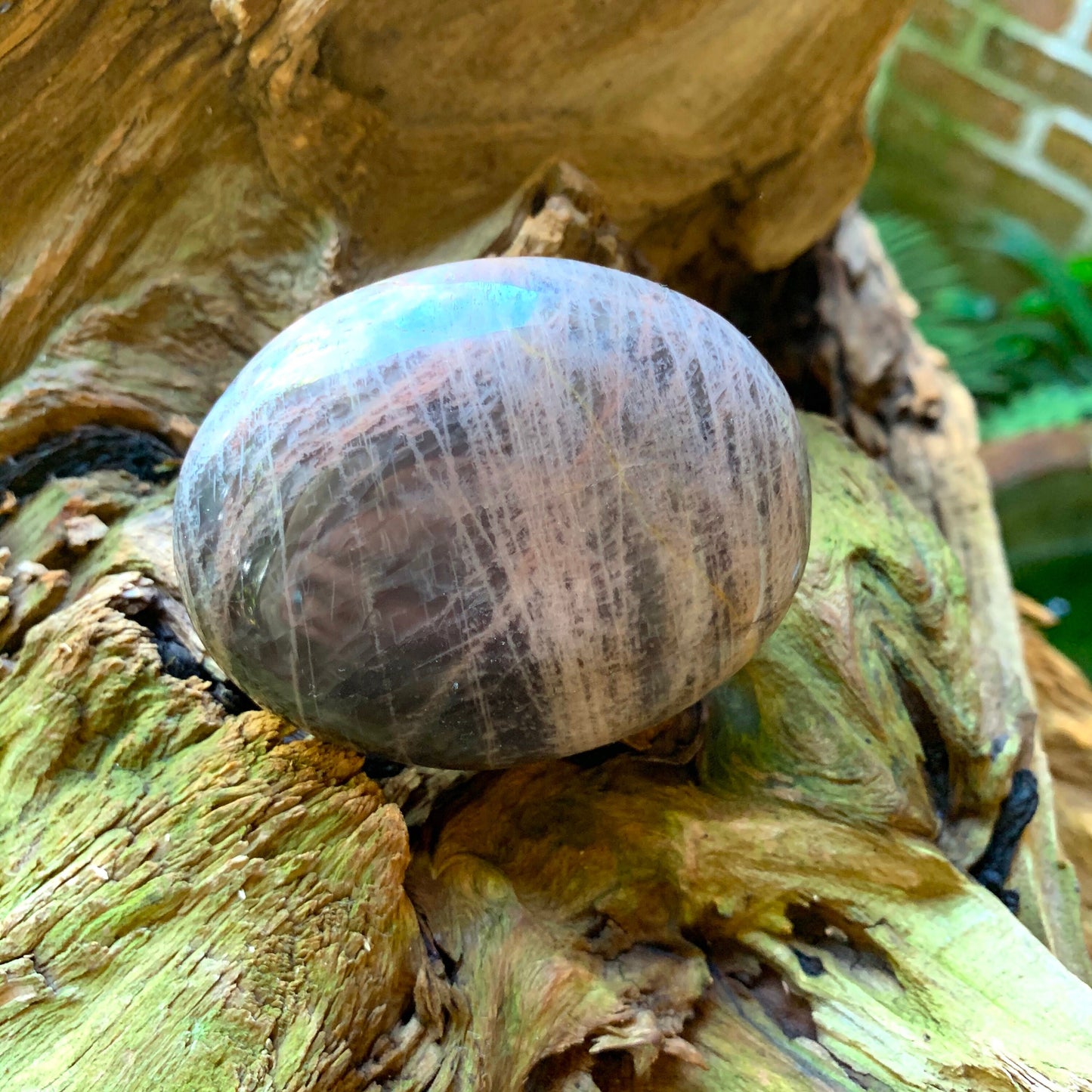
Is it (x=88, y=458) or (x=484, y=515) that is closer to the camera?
(x=484, y=515)

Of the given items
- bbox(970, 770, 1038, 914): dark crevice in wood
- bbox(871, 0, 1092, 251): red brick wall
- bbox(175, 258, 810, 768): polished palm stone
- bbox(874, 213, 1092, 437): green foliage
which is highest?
bbox(175, 258, 810, 768): polished palm stone

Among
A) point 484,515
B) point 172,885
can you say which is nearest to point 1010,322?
point 484,515

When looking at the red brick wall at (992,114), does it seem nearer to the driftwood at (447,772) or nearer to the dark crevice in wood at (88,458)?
the driftwood at (447,772)

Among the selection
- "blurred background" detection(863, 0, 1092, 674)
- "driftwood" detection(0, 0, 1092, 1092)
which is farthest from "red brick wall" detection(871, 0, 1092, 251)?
"driftwood" detection(0, 0, 1092, 1092)

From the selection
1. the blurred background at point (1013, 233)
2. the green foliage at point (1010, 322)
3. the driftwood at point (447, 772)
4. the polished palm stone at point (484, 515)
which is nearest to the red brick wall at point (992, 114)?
the blurred background at point (1013, 233)

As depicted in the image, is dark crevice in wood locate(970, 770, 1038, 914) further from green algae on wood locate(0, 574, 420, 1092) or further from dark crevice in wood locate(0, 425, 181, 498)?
dark crevice in wood locate(0, 425, 181, 498)

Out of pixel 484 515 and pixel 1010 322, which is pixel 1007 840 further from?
pixel 1010 322

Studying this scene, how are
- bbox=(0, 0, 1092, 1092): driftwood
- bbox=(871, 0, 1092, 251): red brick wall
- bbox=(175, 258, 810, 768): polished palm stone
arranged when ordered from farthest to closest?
1. bbox=(871, 0, 1092, 251): red brick wall
2. bbox=(0, 0, 1092, 1092): driftwood
3. bbox=(175, 258, 810, 768): polished palm stone
